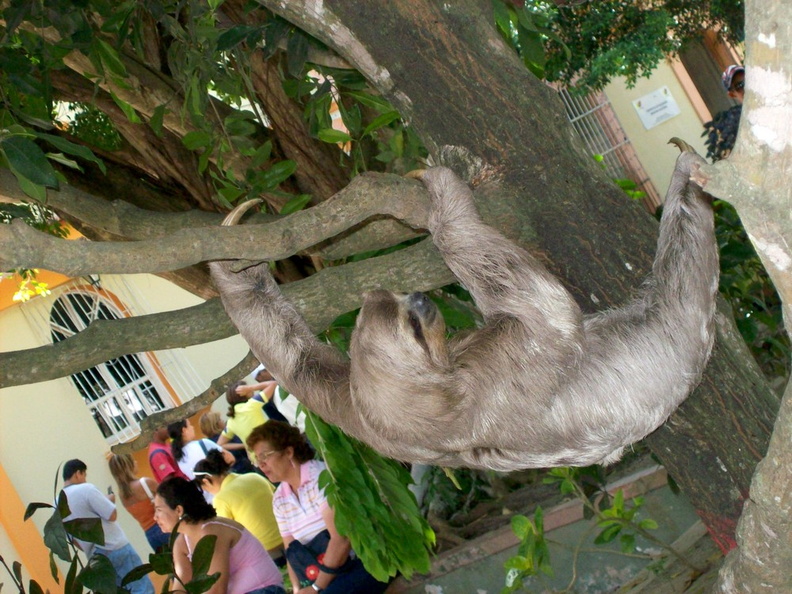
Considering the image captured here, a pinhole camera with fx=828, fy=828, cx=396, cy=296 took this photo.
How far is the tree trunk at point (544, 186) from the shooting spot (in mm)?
2689

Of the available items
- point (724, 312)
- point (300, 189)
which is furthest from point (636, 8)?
point (724, 312)

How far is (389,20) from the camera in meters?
2.77

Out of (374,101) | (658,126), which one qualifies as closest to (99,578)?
(374,101)

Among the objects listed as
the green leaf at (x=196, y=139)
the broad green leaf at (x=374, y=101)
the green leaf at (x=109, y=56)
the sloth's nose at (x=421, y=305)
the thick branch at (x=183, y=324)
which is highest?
the green leaf at (x=109, y=56)

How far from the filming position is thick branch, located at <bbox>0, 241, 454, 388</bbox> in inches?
107

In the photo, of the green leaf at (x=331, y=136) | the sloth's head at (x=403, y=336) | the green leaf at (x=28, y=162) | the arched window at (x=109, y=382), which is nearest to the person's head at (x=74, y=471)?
the arched window at (x=109, y=382)

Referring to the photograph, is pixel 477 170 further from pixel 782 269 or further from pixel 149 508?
pixel 149 508

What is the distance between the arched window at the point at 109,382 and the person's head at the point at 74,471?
15.9ft

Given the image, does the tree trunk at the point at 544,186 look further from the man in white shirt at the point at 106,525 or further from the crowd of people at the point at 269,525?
the man in white shirt at the point at 106,525

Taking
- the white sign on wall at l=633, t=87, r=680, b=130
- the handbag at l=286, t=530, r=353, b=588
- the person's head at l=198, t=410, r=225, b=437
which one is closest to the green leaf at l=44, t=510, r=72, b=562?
the handbag at l=286, t=530, r=353, b=588

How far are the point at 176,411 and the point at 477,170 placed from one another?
147 cm

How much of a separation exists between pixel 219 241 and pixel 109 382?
42.8 ft

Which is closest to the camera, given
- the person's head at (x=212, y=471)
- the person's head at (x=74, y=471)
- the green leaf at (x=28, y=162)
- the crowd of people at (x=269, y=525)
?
the green leaf at (x=28, y=162)

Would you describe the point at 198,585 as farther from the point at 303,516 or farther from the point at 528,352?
the point at 303,516
